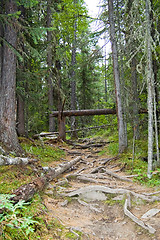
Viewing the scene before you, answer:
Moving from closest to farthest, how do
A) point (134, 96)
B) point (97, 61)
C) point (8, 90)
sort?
point (8, 90), point (97, 61), point (134, 96)

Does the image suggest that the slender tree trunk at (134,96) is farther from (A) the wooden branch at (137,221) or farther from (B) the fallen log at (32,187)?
(A) the wooden branch at (137,221)

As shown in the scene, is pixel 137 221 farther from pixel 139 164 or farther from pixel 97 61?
pixel 97 61

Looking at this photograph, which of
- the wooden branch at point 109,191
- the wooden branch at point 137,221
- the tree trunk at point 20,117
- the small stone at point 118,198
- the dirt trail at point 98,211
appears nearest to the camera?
the wooden branch at point 137,221

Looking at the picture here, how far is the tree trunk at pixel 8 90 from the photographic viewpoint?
7223 millimetres

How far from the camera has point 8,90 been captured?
7418 millimetres

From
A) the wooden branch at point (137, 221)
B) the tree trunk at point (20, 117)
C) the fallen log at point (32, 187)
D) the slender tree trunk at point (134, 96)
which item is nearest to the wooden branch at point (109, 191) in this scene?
the wooden branch at point (137, 221)

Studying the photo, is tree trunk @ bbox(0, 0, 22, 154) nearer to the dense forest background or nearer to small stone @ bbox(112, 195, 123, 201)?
the dense forest background

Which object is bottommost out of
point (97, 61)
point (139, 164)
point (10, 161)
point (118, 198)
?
point (118, 198)

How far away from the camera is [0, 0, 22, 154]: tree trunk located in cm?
722

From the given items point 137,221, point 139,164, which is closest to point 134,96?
point 139,164

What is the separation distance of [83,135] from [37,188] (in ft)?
59.2

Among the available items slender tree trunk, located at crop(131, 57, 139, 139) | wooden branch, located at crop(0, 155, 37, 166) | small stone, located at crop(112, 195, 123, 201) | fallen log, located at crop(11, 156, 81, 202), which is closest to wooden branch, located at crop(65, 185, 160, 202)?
small stone, located at crop(112, 195, 123, 201)

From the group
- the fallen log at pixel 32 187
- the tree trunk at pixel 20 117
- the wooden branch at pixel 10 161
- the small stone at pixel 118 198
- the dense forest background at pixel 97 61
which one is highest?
the dense forest background at pixel 97 61

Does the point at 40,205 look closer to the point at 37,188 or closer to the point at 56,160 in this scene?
the point at 37,188
